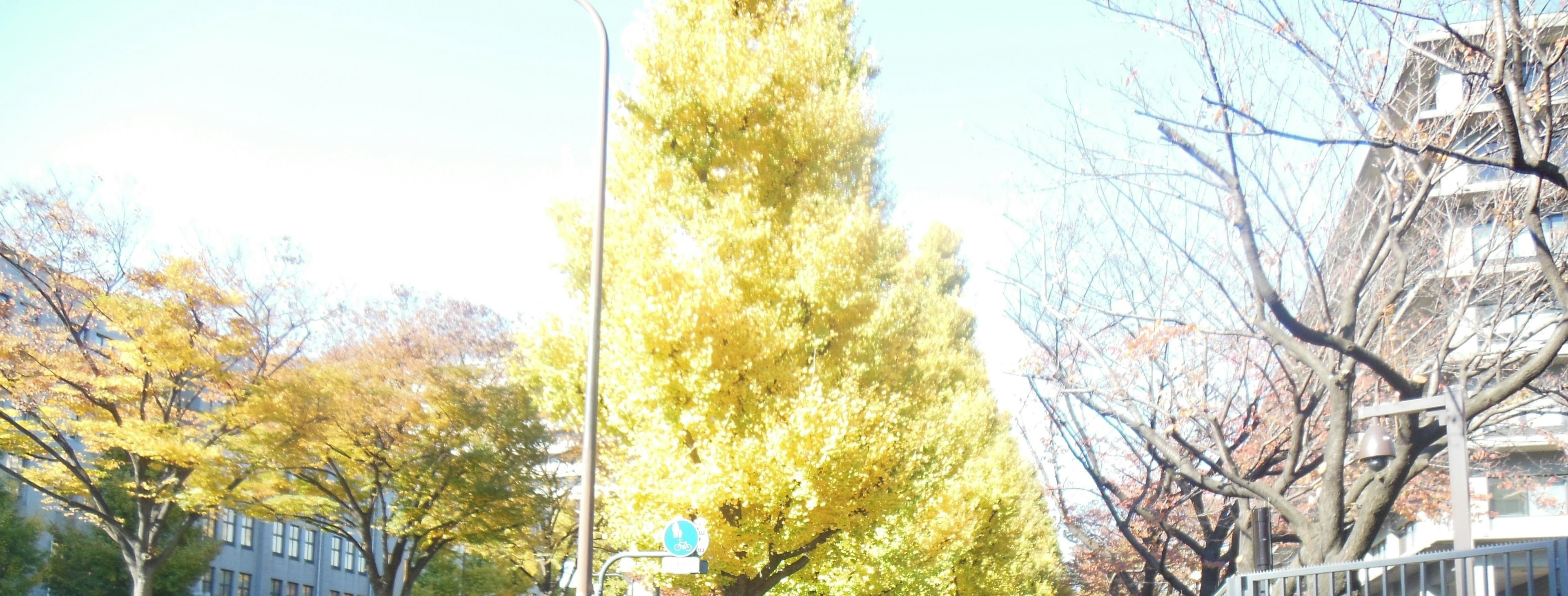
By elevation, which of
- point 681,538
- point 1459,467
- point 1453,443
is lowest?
point 681,538

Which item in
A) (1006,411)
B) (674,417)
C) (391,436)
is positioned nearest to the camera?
(674,417)

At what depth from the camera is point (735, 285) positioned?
13.9 meters

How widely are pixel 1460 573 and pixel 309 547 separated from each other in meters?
54.8

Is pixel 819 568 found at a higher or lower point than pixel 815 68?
lower

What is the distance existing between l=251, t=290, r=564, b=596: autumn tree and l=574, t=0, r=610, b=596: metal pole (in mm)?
13264

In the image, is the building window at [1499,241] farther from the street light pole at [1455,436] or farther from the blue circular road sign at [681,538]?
the blue circular road sign at [681,538]

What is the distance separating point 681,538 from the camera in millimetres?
11727

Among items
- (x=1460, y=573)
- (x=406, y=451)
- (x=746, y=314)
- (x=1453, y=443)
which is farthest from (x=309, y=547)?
(x=1460, y=573)

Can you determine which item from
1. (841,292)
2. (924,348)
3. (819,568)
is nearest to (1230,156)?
(841,292)

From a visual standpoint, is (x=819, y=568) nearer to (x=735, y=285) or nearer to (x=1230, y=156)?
(x=735, y=285)

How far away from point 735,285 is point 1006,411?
56.2 feet

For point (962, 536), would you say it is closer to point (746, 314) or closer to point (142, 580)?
point (746, 314)

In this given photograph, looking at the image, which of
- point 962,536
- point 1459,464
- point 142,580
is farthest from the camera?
point 962,536

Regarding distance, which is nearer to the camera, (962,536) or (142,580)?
(142,580)
